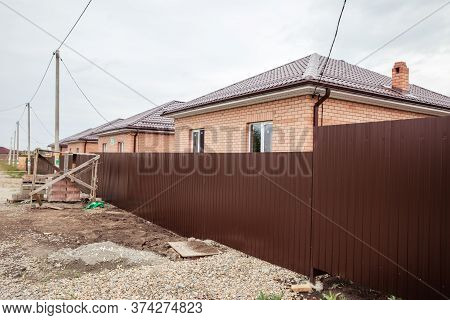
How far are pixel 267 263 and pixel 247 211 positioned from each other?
3.08 ft

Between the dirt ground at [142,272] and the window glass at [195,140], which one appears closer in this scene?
the dirt ground at [142,272]

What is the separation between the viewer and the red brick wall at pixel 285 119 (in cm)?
770

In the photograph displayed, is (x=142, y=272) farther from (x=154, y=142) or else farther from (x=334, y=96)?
(x=154, y=142)

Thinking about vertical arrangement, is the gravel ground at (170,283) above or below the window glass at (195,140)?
below

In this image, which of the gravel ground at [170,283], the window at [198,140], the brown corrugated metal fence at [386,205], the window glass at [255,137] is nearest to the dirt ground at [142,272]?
the gravel ground at [170,283]

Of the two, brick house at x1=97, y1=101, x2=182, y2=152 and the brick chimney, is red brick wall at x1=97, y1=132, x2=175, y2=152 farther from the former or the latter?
the brick chimney

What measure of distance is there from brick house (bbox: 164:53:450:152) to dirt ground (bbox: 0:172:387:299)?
312 cm

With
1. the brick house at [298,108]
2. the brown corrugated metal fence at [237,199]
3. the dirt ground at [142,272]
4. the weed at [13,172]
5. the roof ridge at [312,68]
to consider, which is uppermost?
the roof ridge at [312,68]

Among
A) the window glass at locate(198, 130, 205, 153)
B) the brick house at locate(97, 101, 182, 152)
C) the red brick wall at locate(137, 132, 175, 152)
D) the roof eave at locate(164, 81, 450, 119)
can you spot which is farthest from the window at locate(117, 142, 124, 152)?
the roof eave at locate(164, 81, 450, 119)

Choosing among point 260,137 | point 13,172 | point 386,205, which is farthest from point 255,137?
point 13,172

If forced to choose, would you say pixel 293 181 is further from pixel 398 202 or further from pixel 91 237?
pixel 91 237

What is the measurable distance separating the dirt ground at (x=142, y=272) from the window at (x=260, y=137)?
10.2 feet

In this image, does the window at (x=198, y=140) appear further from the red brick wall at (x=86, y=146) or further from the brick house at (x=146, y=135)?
the red brick wall at (x=86, y=146)
